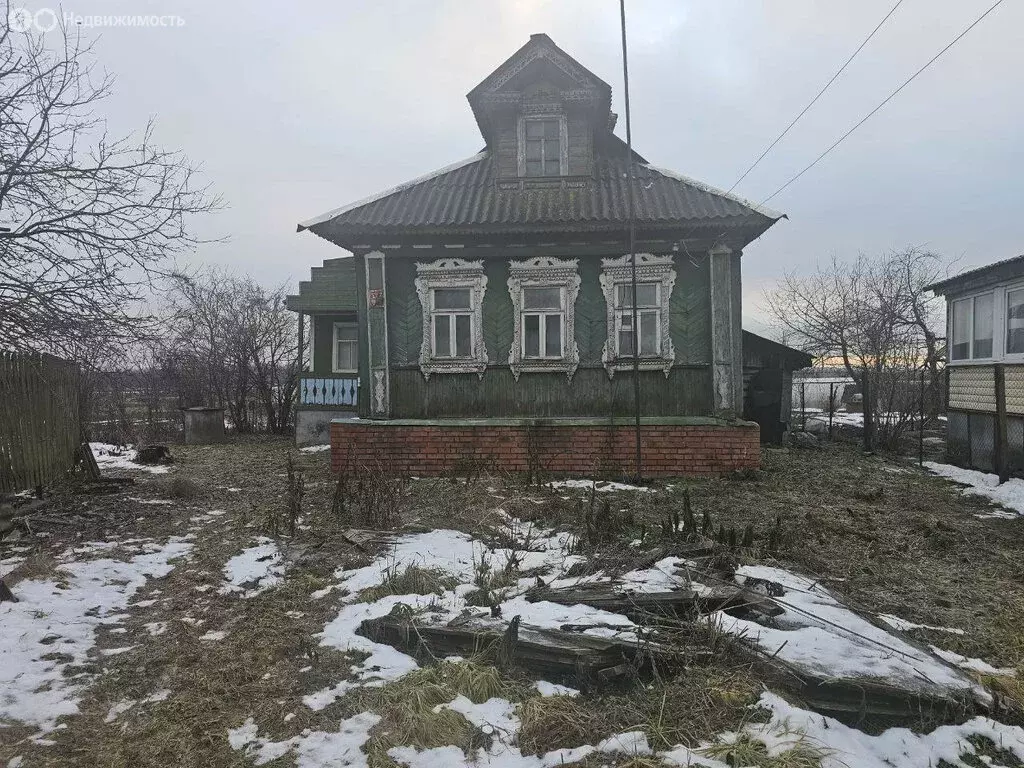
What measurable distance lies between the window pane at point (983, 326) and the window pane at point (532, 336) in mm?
8157

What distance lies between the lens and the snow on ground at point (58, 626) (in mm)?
3010

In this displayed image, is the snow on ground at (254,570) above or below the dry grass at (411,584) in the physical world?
below

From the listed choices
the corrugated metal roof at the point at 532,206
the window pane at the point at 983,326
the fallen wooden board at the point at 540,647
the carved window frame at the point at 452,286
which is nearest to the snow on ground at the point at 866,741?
the fallen wooden board at the point at 540,647

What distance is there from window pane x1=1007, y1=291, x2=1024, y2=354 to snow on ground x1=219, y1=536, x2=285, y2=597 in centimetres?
1151

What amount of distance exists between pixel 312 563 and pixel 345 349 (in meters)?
11.5

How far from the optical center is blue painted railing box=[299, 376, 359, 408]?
1553 cm

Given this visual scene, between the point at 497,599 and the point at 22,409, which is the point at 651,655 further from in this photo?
the point at 22,409

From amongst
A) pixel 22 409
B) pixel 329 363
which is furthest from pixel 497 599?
pixel 329 363

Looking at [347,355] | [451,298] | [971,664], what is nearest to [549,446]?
[451,298]

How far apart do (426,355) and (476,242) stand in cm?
197

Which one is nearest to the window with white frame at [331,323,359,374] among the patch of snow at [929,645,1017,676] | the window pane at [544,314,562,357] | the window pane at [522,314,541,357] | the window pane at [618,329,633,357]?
the window pane at [522,314,541,357]

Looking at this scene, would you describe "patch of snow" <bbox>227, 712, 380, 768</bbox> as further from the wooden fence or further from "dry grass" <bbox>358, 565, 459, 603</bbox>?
the wooden fence

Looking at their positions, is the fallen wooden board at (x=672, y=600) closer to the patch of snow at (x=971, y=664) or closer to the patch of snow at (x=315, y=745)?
the patch of snow at (x=971, y=664)

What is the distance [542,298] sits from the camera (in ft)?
30.9
